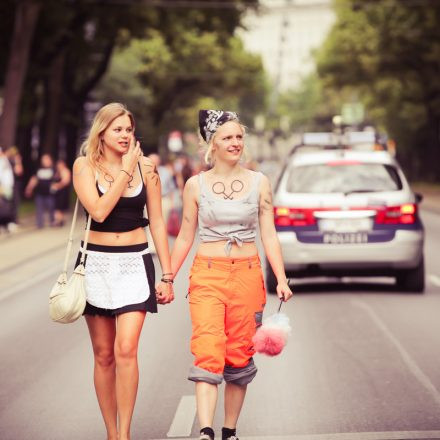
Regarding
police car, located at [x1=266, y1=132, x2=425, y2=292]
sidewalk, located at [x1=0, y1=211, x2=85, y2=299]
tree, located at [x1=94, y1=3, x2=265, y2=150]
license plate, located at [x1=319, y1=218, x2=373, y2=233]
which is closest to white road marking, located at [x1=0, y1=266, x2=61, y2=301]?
sidewalk, located at [x1=0, y1=211, x2=85, y2=299]

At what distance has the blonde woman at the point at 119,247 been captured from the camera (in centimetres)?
623

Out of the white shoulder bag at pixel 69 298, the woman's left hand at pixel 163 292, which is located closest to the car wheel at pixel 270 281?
the woman's left hand at pixel 163 292

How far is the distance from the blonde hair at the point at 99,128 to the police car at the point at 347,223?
774 centimetres

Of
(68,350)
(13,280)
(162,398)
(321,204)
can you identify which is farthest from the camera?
(13,280)

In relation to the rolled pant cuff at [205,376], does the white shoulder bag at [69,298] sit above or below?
above

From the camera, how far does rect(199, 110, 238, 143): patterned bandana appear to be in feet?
20.5

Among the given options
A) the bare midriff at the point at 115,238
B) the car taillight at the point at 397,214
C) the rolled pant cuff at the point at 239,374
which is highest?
the bare midriff at the point at 115,238

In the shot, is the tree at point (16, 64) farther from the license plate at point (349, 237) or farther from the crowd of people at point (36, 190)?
the license plate at point (349, 237)

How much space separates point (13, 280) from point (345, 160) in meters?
5.31

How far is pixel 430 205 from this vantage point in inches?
1646

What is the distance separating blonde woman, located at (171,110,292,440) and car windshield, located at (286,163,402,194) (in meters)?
7.82

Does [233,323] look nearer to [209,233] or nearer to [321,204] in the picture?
[209,233]

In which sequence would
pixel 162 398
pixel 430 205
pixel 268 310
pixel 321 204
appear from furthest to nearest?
pixel 430 205 → pixel 321 204 → pixel 268 310 → pixel 162 398

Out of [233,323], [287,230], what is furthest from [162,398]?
[287,230]
